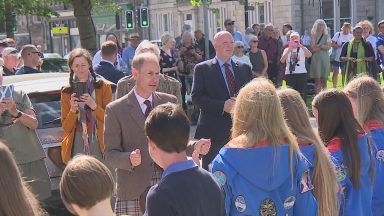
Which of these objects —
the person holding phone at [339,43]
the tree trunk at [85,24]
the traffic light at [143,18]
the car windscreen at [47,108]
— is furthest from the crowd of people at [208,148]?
the traffic light at [143,18]

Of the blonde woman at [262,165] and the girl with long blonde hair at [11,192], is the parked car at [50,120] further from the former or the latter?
the girl with long blonde hair at [11,192]

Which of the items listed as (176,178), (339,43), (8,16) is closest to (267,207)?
(176,178)

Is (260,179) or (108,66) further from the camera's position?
(108,66)

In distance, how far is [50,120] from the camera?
702 centimetres

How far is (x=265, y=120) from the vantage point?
384cm

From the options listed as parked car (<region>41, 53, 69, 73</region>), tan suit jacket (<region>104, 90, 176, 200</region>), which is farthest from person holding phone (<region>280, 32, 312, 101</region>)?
tan suit jacket (<region>104, 90, 176, 200</region>)

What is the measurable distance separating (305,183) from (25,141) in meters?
3.12

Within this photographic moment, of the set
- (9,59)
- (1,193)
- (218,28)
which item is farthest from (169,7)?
(1,193)

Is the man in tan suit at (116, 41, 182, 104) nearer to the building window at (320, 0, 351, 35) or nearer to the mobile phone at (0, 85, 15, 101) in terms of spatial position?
the mobile phone at (0, 85, 15, 101)

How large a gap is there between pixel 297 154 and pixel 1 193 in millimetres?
1757

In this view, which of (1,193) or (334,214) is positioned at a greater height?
(1,193)

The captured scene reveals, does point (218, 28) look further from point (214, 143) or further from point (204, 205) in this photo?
point (204, 205)

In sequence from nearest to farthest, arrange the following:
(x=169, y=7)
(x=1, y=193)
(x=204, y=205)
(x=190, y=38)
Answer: (x=1, y=193)
(x=204, y=205)
(x=190, y=38)
(x=169, y=7)

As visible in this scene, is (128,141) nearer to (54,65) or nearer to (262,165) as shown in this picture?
(262,165)
